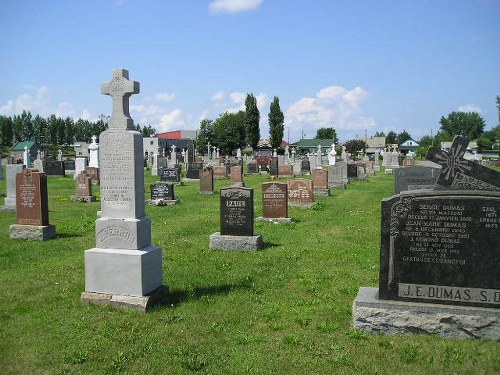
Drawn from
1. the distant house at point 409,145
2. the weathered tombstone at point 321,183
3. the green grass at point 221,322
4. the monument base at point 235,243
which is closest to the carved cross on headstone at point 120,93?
the green grass at point 221,322

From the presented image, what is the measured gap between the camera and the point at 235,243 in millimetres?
10406

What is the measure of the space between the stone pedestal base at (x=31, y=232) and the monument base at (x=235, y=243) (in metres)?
4.50

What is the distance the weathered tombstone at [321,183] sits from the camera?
21.8 m

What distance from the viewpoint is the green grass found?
15.8ft

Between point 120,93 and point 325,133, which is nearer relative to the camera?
point 120,93

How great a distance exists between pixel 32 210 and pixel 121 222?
6.47 meters

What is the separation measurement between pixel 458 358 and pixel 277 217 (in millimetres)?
9502

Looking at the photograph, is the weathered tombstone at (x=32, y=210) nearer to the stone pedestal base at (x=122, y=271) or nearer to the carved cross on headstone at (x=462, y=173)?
the stone pedestal base at (x=122, y=271)

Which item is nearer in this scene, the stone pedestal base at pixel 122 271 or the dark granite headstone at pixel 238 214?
the stone pedestal base at pixel 122 271

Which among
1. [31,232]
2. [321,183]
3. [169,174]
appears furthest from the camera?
[169,174]

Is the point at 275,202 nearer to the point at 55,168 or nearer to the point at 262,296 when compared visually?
the point at 262,296

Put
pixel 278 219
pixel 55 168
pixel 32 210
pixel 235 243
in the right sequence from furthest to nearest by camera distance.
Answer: pixel 55 168, pixel 278 219, pixel 32 210, pixel 235 243

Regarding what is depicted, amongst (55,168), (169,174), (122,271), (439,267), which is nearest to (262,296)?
(122,271)

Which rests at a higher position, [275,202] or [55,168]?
[55,168]
